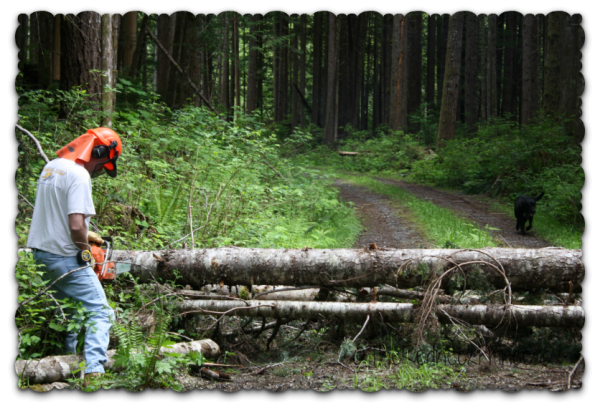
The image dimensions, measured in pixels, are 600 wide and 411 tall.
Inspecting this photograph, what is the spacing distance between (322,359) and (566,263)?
247cm

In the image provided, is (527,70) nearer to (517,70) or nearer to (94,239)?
(517,70)

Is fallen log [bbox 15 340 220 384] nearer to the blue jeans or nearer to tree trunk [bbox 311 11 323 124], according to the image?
the blue jeans

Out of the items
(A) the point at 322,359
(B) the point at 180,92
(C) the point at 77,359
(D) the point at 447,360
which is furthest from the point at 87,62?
(D) the point at 447,360

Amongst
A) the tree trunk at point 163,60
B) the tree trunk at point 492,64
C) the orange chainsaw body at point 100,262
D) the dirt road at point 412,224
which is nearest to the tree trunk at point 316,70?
the tree trunk at point 492,64

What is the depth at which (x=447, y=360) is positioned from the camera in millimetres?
3654

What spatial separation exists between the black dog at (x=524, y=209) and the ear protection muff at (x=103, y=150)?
5.35 meters

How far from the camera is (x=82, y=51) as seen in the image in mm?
6766

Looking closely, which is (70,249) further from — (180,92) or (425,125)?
(425,125)

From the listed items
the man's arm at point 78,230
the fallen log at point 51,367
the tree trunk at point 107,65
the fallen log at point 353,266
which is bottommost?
the fallen log at point 51,367

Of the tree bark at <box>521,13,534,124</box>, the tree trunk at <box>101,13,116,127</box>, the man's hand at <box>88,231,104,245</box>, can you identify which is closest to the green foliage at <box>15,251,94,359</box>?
the man's hand at <box>88,231,104,245</box>

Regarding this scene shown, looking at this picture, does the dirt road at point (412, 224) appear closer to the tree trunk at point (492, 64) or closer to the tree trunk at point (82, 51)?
the tree trunk at point (82, 51)

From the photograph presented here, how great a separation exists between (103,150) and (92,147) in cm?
8

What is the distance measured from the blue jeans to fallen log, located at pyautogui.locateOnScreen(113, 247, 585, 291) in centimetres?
109

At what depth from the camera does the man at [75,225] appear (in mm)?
3146
